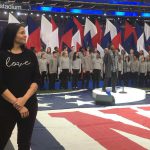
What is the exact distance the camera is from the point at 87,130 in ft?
18.7

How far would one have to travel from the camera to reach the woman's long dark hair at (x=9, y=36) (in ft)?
9.09

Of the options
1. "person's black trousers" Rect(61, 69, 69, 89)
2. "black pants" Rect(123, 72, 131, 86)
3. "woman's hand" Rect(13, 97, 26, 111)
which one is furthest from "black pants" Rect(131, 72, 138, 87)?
"woman's hand" Rect(13, 97, 26, 111)

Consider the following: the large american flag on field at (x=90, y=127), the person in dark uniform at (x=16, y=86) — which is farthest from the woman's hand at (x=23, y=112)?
the large american flag on field at (x=90, y=127)

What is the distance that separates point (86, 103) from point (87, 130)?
3365 mm

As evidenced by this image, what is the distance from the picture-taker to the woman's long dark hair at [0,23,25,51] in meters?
2.77

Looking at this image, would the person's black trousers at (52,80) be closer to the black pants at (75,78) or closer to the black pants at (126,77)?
the black pants at (75,78)

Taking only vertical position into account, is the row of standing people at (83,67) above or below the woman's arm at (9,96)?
below

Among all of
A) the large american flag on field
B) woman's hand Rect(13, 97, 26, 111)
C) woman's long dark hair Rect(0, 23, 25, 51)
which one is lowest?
the large american flag on field

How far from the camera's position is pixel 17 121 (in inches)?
109

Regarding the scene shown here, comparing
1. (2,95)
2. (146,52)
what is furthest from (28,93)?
(146,52)

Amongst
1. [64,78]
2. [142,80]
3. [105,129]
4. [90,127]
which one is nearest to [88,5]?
[142,80]

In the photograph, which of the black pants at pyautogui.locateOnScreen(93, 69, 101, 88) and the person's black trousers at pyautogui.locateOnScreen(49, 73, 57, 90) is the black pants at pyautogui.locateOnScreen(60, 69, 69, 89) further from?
the black pants at pyautogui.locateOnScreen(93, 69, 101, 88)

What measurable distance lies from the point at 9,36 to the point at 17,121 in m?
0.71

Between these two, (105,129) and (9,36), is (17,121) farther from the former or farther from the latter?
(105,129)
